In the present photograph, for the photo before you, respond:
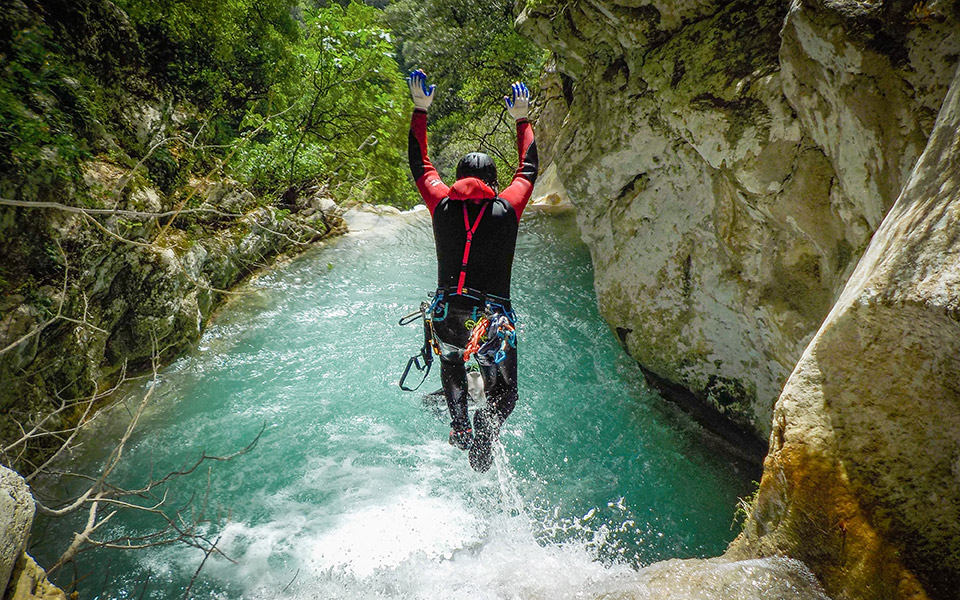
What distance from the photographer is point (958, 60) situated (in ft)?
6.71

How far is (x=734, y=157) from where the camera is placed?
3.27 metres

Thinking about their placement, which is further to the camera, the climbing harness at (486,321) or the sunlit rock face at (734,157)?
the climbing harness at (486,321)

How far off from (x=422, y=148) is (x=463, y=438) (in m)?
2.10

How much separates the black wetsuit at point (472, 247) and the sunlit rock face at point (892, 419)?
5.69 feet

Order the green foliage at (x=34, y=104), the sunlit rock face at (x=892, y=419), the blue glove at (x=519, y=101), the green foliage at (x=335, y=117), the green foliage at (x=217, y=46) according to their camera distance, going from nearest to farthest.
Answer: the sunlit rock face at (x=892, y=419) < the blue glove at (x=519, y=101) < the green foliage at (x=34, y=104) < the green foliage at (x=217, y=46) < the green foliage at (x=335, y=117)

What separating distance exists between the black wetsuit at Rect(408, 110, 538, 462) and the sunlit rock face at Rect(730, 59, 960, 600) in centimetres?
173

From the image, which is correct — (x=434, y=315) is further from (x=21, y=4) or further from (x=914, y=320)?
(x=21, y=4)

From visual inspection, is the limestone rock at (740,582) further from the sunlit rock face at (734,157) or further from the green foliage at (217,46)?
the green foliage at (217,46)

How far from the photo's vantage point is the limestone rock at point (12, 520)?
5.59ft

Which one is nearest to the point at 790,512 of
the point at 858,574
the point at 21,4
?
the point at 858,574

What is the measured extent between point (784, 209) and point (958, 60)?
3.72 feet

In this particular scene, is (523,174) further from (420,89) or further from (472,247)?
(420,89)

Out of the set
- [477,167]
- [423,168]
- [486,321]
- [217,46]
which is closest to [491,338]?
[486,321]

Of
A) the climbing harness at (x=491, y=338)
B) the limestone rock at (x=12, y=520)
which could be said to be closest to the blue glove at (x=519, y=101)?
the climbing harness at (x=491, y=338)
